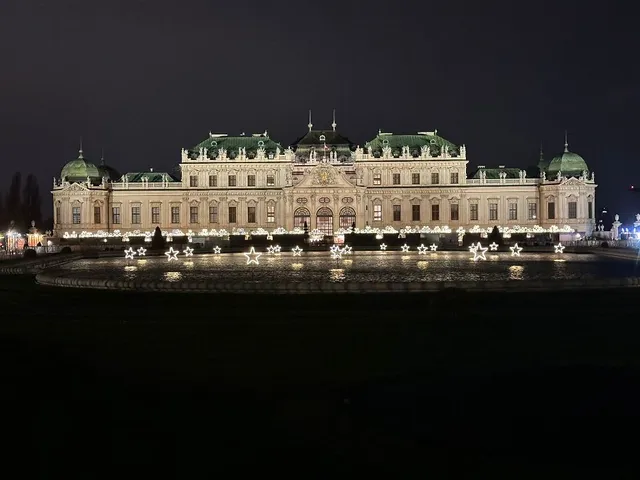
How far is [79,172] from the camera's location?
91.6 m

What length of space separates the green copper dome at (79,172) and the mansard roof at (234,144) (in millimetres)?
12134

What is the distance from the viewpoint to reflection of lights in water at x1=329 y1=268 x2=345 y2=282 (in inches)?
1055

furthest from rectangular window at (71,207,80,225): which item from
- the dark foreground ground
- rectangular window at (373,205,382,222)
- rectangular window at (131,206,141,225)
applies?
the dark foreground ground

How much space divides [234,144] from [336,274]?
6730 centimetres

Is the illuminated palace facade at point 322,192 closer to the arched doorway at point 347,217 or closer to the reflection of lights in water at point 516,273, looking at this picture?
the arched doorway at point 347,217

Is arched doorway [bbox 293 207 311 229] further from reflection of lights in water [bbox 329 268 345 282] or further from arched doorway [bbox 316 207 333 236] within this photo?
reflection of lights in water [bbox 329 268 345 282]

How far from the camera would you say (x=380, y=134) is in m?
93.5

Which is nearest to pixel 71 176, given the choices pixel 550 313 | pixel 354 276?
pixel 354 276

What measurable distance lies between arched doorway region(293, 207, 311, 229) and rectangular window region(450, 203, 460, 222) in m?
17.6

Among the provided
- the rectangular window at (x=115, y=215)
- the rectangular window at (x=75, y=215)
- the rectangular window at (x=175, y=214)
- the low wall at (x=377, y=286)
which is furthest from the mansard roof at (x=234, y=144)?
the low wall at (x=377, y=286)

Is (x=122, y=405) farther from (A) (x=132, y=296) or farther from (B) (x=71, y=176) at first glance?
(B) (x=71, y=176)

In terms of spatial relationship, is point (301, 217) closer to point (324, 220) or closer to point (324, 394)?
point (324, 220)

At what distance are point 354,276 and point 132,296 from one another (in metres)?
8.99

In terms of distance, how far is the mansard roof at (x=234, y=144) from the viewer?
92875mm
